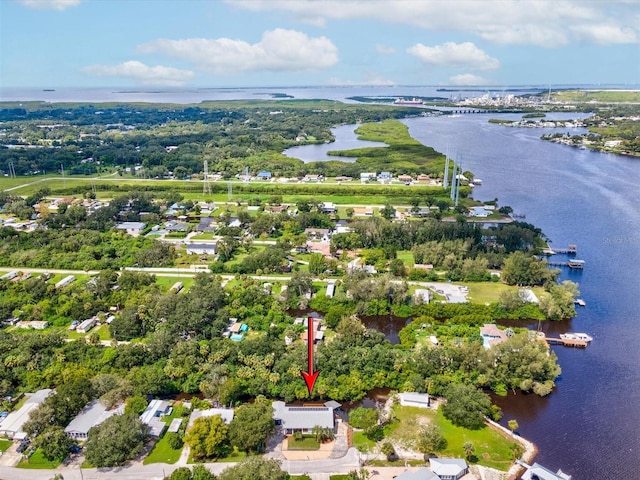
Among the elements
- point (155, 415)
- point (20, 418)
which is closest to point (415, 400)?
point (155, 415)

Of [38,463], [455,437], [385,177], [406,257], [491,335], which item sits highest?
[385,177]

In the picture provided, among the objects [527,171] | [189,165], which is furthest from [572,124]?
[189,165]

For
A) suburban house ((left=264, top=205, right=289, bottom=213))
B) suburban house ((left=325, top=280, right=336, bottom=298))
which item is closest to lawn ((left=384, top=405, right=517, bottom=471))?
suburban house ((left=325, top=280, right=336, bottom=298))

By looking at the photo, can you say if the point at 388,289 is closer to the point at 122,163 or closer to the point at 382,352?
the point at 382,352

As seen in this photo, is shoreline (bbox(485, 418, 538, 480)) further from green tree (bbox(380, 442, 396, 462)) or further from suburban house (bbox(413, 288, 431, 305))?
suburban house (bbox(413, 288, 431, 305))

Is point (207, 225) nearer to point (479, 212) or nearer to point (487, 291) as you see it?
point (487, 291)

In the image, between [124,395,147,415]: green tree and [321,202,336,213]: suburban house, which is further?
[321,202,336,213]: suburban house
